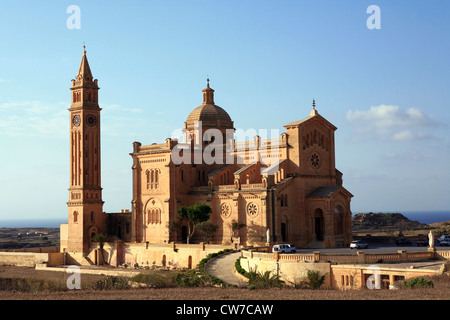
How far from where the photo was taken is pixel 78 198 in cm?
7119

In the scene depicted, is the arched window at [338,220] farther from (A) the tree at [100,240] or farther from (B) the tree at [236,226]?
(A) the tree at [100,240]

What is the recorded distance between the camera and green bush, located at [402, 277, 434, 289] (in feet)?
111

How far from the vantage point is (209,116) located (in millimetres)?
74750

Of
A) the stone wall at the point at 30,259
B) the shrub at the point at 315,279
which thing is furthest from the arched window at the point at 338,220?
the stone wall at the point at 30,259

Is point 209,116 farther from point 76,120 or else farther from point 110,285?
point 110,285

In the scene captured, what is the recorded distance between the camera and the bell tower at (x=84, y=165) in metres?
70.6

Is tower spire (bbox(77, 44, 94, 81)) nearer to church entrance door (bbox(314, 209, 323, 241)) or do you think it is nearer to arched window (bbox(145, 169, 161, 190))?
arched window (bbox(145, 169, 161, 190))

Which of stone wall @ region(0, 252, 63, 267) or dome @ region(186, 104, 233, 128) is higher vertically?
dome @ region(186, 104, 233, 128)

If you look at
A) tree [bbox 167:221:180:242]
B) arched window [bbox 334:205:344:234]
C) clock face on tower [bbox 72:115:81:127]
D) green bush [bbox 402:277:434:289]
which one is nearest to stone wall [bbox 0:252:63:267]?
tree [bbox 167:221:180:242]

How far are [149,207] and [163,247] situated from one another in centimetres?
771

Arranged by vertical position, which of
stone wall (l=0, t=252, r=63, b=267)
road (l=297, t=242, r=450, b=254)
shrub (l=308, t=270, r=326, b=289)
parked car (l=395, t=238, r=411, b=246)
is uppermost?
parked car (l=395, t=238, r=411, b=246)

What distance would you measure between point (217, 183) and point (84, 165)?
15.8 metres
